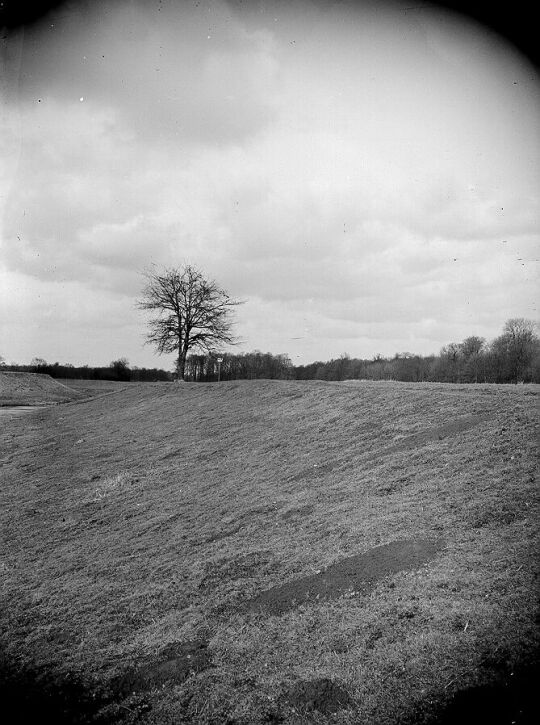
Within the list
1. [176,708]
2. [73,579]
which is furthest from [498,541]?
[73,579]

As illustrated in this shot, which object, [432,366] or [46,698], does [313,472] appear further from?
[432,366]

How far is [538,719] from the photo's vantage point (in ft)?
11.3

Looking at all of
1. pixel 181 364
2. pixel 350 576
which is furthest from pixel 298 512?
pixel 181 364

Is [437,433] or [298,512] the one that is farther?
[437,433]

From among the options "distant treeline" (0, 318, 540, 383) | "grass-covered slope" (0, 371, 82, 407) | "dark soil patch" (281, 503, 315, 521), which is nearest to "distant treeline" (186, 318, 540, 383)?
"distant treeline" (0, 318, 540, 383)

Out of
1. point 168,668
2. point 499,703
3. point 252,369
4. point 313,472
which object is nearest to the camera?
point 499,703

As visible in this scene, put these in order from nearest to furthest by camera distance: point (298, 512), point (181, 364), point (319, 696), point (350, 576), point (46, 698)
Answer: point (319, 696) → point (46, 698) → point (350, 576) → point (298, 512) → point (181, 364)

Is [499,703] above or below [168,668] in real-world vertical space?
above

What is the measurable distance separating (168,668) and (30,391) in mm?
47326

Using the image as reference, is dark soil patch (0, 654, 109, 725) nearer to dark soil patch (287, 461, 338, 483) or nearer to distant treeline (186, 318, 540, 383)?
dark soil patch (287, 461, 338, 483)

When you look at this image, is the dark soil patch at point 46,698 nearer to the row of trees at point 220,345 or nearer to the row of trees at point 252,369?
the row of trees at point 220,345

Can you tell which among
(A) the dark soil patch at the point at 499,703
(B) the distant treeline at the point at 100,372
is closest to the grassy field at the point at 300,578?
(A) the dark soil patch at the point at 499,703

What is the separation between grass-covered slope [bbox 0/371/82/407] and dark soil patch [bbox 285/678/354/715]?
38958 millimetres

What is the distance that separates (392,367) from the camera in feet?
226
